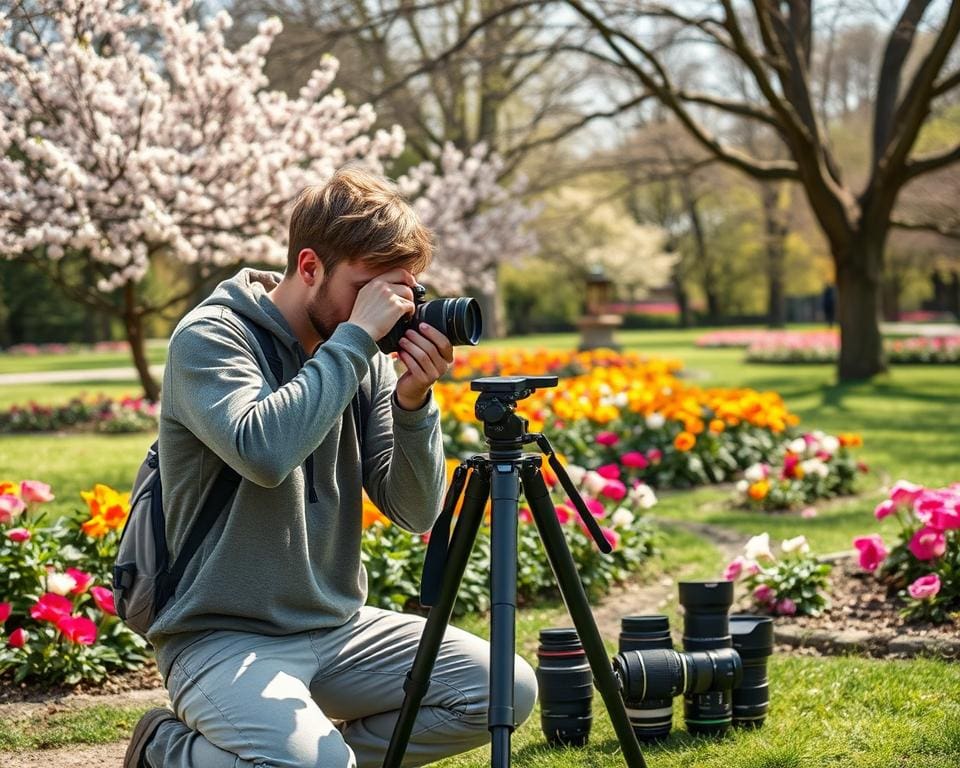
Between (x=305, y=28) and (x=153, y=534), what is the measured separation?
12.8 meters

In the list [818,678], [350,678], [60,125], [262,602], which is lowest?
[818,678]

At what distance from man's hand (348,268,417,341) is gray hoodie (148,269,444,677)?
3 cm

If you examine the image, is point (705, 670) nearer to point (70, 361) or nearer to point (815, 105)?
point (815, 105)

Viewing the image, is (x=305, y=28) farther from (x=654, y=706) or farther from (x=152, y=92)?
(x=654, y=706)

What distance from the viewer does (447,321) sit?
2467 mm

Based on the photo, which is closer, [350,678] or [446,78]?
[350,678]

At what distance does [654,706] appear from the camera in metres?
3.42

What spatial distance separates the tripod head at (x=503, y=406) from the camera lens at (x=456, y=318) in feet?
0.35

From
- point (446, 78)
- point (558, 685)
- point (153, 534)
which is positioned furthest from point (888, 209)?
point (153, 534)

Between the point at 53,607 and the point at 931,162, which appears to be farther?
the point at 931,162

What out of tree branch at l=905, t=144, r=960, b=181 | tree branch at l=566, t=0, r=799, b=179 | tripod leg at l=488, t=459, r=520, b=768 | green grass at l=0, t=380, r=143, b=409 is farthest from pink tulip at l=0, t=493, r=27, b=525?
tree branch at l=905, t=144, r=960, b=181

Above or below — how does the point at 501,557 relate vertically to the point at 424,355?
below

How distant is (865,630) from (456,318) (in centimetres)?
261

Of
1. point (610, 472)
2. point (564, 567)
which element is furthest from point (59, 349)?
point (564, 567)
